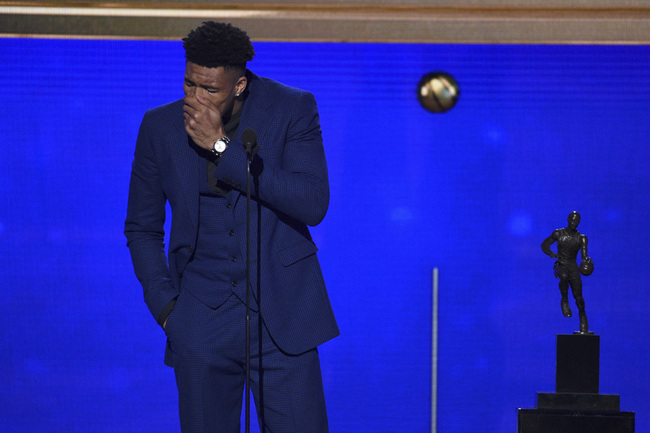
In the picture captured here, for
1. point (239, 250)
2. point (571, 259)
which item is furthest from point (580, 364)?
point (239, 250)

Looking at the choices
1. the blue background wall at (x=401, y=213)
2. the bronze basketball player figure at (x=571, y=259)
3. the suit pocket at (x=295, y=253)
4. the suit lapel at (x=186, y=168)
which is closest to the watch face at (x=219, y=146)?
the suit lapel at (x=186, y=168)

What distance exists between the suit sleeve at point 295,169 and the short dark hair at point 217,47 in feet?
0.57

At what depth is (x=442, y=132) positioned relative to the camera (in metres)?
3.82

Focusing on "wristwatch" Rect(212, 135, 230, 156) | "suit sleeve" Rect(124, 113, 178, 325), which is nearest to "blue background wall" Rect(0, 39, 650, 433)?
"suit sleeve" Rect(124, 113, 178, 325)

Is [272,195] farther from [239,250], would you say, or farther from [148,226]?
[148,226]

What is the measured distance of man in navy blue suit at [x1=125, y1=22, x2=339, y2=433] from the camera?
1983 millimetres

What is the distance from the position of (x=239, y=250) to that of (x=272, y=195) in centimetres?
18

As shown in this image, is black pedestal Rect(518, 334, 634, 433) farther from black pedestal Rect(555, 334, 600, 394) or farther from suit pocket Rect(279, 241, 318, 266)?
suit pocket Rect(279, 241, 318, 266)

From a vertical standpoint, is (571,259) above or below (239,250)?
above

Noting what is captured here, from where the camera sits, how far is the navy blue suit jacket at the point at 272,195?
1.95 m

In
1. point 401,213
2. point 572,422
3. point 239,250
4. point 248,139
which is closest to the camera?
point 248,139

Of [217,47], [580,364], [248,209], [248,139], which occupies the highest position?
[217,47]

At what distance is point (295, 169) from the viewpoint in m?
2.04

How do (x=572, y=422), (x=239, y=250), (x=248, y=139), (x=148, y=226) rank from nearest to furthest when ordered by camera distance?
(x=248, y=139) → (x=239, y=250) → (x=148, y=226) → (x=572, y=422)
